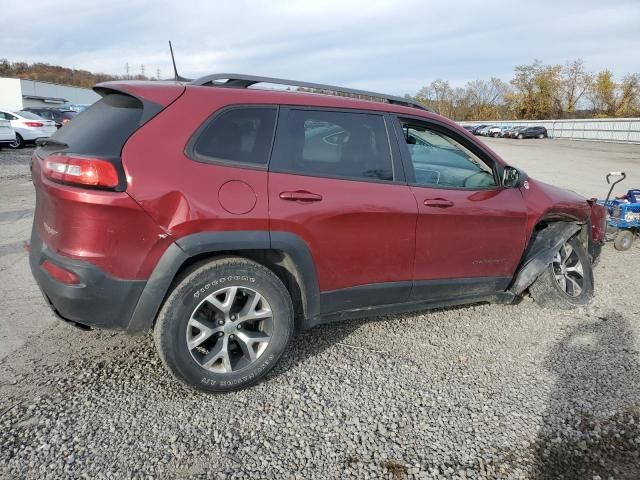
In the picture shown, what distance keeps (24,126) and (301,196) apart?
19.4 m

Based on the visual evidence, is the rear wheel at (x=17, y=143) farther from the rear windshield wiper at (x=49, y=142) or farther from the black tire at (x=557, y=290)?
the black tire at (x=557, y=290)

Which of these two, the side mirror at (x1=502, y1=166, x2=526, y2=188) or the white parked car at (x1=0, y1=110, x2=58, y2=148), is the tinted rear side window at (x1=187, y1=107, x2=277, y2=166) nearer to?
the side mirror at (x1=502, y1=166, x2=526, y2=188)

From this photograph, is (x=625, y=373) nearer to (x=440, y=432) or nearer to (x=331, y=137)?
(x=440, y=432)

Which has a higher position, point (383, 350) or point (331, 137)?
point (331, 137)

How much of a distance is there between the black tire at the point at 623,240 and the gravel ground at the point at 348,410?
3.13 meters

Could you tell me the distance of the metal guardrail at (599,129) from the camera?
41.3 metres

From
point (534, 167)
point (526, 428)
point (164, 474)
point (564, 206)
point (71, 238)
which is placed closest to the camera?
point (164, 474)

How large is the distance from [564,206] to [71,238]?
152 inches

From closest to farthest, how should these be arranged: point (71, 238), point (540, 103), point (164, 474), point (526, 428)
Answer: point (164, 474), point (71, 238), point (526, 428), point (540, 103)

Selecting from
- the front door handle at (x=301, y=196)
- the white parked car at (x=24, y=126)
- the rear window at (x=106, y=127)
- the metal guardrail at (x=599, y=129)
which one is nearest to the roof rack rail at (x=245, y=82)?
the rear window at (x=106, y=127)

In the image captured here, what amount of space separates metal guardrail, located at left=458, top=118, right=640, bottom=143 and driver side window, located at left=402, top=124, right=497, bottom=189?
4491 cm

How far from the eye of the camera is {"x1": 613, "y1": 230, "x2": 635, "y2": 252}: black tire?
6.46 m

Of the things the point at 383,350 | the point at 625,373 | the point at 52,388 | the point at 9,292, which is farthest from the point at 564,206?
the point at 9,292

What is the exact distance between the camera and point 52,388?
9.50 ft
